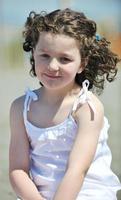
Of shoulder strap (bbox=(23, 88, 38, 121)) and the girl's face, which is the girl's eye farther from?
shoulder strap (bbox=(23, 88, 38, 121))

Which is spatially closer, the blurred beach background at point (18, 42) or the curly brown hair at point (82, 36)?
the curly brown hair at point (82, 36)

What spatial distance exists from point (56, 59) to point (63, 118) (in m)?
0.20

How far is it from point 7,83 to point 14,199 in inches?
23.3

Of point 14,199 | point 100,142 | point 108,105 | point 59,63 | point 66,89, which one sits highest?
point 59,63

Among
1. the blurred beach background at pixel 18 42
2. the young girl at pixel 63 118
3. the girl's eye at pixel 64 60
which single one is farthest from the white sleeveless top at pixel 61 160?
the blurred beach background at pixel 18 42

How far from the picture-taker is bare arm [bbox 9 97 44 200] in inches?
61.5

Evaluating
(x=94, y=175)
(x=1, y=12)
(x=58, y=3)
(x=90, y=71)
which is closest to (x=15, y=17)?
(x=1, y=12)

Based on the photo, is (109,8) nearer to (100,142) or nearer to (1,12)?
(1,12)

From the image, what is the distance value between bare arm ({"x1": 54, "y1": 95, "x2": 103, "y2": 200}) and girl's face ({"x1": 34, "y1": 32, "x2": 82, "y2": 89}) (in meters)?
0.11

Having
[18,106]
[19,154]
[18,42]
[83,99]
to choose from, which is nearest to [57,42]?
[83,99]

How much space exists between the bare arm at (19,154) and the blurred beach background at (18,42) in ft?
2.59

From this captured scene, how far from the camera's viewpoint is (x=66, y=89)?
5.14 ft

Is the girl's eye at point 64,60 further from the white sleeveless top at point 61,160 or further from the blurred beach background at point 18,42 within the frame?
the blurred beach background at point 18,42

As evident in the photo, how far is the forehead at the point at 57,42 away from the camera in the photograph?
1.44 meters
